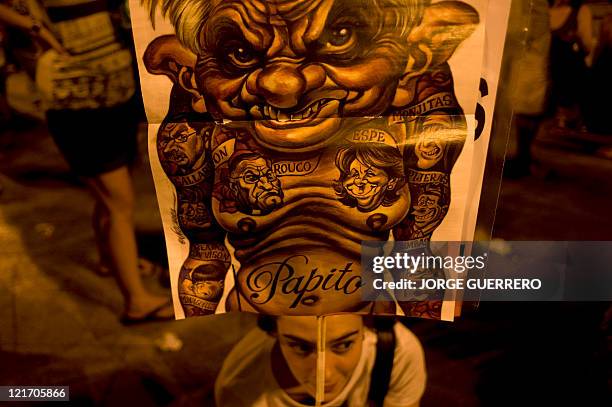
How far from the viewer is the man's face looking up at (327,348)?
0.96 m

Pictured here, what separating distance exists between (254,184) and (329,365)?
0.39m

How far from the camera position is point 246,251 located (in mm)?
905

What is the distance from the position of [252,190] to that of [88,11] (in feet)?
1.25

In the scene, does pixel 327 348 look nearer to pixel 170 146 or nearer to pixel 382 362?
pixel 382 362

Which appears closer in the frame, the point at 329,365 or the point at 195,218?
the point at 195,218

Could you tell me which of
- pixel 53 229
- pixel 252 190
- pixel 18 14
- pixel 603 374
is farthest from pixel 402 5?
pixel 603 374

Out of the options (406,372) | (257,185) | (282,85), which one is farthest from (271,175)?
(406,372)

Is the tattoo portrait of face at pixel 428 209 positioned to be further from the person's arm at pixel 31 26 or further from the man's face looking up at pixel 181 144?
the person's arm at pixel 31 26

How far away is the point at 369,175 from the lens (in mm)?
859

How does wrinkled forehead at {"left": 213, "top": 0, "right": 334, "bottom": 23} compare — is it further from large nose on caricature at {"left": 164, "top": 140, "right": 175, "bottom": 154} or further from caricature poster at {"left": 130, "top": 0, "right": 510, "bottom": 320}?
large nose on caricature at {"left": 164, "top": 140, "right": 175, "bottom": 154}

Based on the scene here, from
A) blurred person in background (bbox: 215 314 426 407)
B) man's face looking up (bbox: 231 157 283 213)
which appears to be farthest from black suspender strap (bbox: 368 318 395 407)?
man's face looking up (bbox: 231 157 283 213)

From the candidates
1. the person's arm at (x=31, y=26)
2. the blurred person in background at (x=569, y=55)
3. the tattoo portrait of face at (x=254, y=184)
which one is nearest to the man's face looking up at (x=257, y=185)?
the tattoo portrait of face at (x=254, y=184)

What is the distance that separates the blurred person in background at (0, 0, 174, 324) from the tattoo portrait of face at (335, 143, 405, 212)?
0.35 meters

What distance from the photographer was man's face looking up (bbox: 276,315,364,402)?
3.15ft
